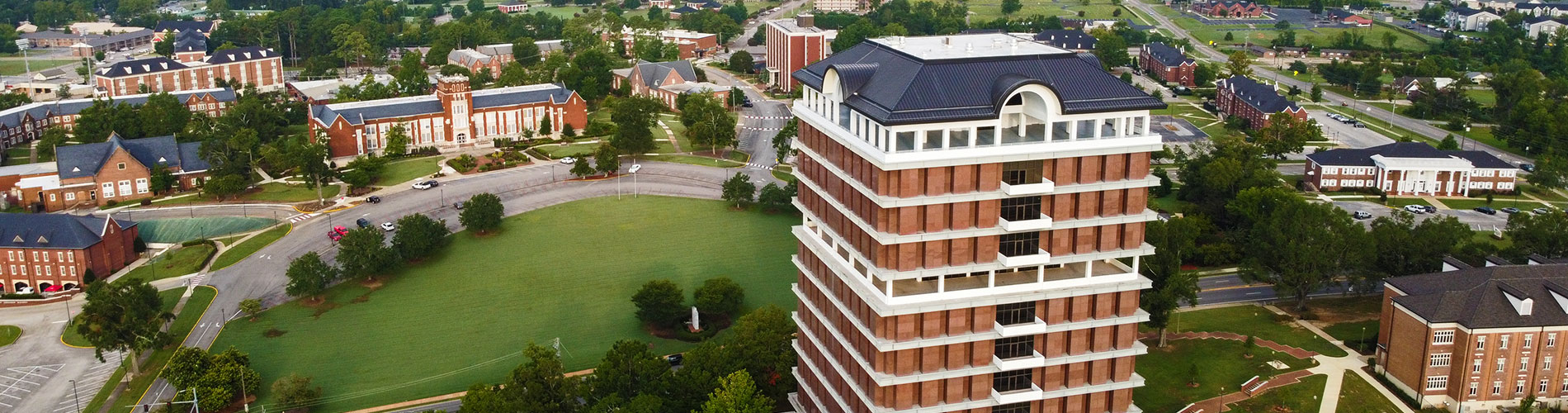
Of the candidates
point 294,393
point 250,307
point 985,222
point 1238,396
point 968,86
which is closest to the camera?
point 968,86

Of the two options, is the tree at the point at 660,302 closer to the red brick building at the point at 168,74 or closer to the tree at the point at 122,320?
the tree at the point at 122,320

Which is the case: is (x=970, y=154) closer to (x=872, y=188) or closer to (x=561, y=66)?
(x=872, y=188)

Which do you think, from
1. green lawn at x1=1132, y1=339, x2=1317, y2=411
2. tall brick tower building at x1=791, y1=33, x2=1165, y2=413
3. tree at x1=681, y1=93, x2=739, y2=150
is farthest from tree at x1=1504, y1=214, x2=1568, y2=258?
tree at x1=681, y1=93, x2=739, y2=150

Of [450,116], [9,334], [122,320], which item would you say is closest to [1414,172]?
[450,116]

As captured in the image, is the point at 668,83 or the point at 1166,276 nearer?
the point at 1166,276

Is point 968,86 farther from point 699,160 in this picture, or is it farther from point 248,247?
point 699,160

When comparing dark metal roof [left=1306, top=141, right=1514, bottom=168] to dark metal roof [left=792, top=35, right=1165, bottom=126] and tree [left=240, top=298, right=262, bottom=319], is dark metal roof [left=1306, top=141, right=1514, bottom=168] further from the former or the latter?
tree [left=240, top=298, right=262, bottom=319]
